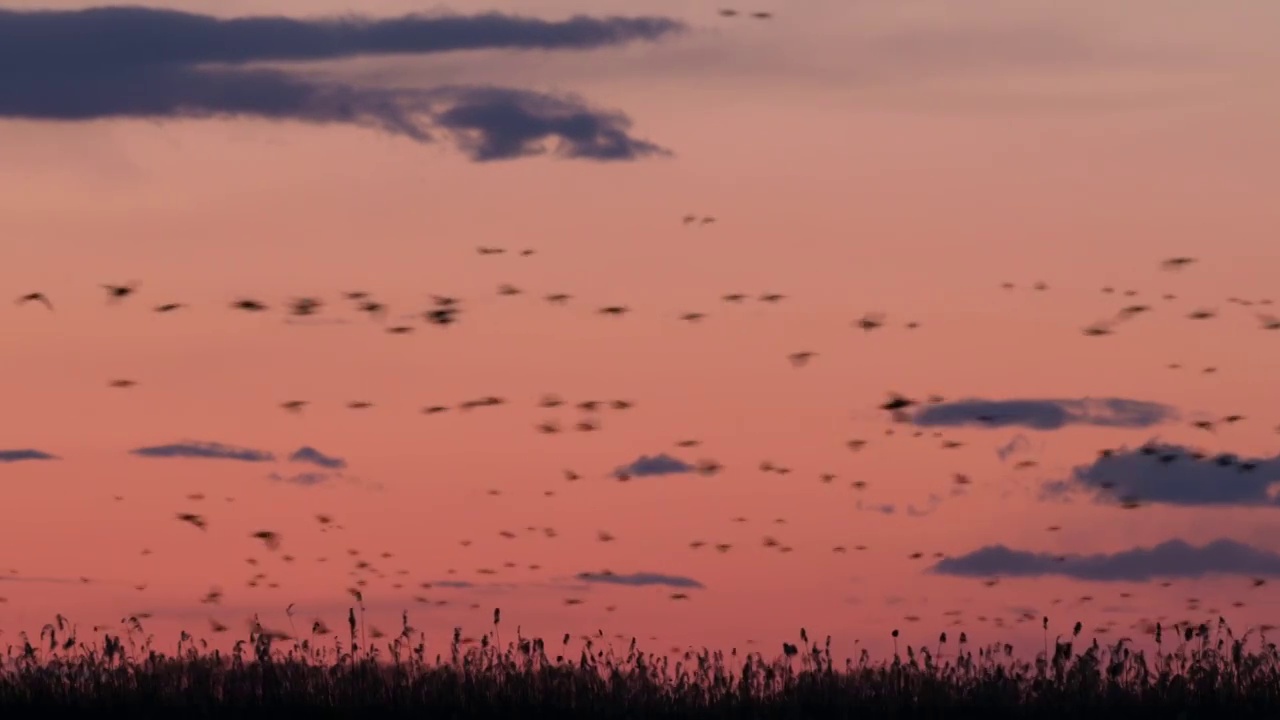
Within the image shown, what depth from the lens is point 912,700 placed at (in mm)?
22016

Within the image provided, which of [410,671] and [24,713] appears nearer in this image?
[24,713]

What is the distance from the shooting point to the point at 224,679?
21.8m

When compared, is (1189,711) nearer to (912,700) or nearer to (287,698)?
(912,700)

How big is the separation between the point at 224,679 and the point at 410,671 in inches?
86.8

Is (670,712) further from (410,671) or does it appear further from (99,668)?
(99,668)

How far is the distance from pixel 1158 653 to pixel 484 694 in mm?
8315

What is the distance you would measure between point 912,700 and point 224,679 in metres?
8.21

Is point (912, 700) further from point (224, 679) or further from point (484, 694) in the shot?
point (224, 679)

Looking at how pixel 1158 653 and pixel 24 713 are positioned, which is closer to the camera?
pixel 24 713

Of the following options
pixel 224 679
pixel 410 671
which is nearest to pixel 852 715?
pixel 410 671

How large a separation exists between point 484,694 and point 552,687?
0.81 meters

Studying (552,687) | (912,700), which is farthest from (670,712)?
(912,700)

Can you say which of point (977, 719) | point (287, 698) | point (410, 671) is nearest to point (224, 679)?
point (287, 698)

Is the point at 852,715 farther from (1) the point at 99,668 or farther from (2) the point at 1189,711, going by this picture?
(1) the point at 99,668
